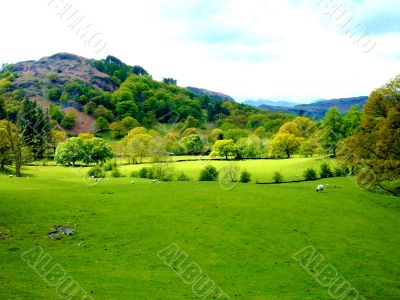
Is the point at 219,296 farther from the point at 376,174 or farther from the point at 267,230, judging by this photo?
the point at 376,174

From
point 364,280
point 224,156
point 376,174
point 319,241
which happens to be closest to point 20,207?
point 319,241

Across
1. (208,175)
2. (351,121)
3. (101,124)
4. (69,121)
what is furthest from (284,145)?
(69,121)

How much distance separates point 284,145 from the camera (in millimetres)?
113312

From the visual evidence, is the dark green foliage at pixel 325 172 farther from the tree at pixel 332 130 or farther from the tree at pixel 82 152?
the tree at pixel 82 152

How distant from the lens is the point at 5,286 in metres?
18.1

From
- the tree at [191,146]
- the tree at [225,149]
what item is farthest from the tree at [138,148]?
the tree at [191,146]

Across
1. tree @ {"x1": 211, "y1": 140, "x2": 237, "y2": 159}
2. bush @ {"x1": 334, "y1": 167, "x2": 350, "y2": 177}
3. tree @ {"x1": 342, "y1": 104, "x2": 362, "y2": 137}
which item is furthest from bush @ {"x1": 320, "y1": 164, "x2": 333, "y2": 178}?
tree @ {"x1": 211, "y1": 140, "x2": 237, "y2": 159}

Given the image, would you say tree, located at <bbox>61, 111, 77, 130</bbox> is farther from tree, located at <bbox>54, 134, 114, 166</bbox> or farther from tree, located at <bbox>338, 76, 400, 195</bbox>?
tree, located at <bbox>338, 76, 400, 195</bbox>

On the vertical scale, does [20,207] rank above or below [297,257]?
above

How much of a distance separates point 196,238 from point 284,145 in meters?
89.2

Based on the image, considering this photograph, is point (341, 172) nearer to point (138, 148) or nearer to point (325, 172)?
point (325, 172)

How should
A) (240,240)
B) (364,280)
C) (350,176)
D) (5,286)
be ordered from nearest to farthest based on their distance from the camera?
(5,286) → (364,280) → (240,240) → (350,176)

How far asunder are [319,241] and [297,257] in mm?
4301

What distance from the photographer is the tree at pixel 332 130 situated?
83562 mm
